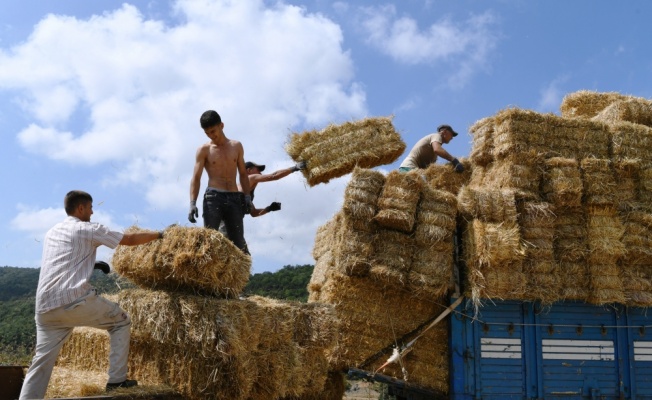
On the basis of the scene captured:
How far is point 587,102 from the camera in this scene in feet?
41.7

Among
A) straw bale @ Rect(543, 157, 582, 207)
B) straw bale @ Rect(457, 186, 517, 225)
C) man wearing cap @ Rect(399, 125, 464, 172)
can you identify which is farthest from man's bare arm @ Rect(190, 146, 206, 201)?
straw bale @ Rect(543, 157, 582, 207)

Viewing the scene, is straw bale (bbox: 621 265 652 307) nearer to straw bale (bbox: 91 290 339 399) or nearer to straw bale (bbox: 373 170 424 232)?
straw bale (bbox: 373 170 424 232)

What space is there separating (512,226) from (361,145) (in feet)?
8.31

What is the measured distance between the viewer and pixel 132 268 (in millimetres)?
6684

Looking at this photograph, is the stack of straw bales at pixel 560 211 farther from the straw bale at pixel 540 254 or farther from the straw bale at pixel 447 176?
the straw bale at pixel 447 176

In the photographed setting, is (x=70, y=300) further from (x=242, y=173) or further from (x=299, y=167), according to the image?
(x=299, y=167)

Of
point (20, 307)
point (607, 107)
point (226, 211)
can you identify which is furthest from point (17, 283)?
point (607, 107)

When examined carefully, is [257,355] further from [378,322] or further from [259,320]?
[378,322]

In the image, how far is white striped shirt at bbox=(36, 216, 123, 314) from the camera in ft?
18.0

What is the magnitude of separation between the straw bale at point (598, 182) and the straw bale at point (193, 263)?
543cm

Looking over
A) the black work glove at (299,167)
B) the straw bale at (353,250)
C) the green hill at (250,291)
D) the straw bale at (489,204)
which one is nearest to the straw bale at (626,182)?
the straw bale at (489,204)

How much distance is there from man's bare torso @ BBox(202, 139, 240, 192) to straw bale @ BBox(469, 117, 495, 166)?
13.5ft

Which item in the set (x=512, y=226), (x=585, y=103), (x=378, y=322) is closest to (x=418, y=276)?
(x=378, y=322)

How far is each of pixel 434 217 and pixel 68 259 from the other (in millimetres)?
4982
